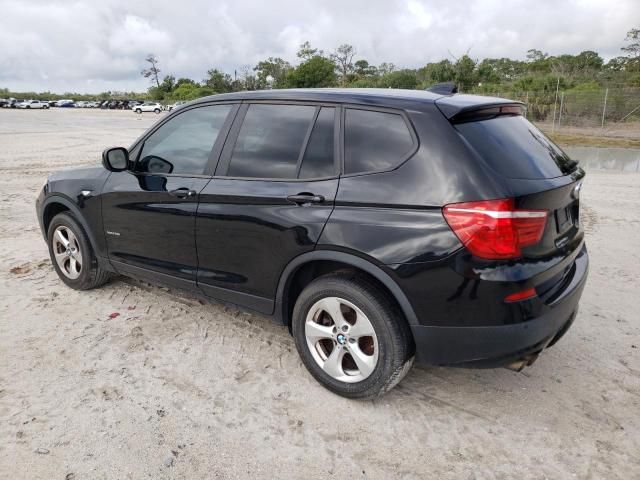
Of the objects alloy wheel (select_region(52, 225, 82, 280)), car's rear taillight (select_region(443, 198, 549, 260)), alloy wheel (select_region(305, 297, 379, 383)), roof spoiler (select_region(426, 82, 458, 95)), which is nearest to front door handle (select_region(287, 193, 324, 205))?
alloy wheel (select_region(305, 297, 379, 383))

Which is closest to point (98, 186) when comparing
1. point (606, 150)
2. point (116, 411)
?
point (116, 411)

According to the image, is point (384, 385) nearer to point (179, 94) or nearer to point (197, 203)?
point (197, 203)

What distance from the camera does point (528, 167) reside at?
2637 millimetres

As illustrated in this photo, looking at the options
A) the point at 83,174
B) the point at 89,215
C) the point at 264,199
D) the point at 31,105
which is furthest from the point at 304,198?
the point at 31,105

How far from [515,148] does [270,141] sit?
1.47 m

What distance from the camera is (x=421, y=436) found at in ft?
8.75

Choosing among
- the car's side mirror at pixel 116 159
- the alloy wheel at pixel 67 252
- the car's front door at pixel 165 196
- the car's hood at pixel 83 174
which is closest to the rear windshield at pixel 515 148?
the car's front door at pixel 165 196

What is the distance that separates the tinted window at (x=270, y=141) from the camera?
3.06 metres

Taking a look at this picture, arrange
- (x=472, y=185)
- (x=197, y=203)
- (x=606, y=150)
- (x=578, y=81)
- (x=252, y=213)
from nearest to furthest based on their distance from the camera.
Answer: (x=472, y=185)
(x=252, y=213)
(x=197, y=203)
(x=606, y=150)
(x=578, y=81)

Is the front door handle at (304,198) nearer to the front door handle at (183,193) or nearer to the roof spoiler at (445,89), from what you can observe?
the front door handle at (183,193)

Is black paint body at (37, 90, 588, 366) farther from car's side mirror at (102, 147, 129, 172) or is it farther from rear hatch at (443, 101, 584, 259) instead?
car's side mirror at (102, 147, 129, 172)

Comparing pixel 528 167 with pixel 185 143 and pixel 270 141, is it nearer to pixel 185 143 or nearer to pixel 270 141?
pixel 270 141

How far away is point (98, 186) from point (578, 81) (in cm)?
3453

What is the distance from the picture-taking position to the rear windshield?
2.53 meters
